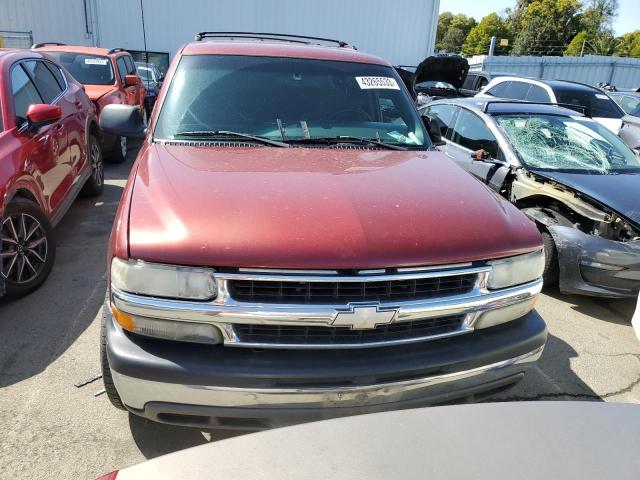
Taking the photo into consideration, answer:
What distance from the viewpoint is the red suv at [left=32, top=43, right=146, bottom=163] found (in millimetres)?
8203

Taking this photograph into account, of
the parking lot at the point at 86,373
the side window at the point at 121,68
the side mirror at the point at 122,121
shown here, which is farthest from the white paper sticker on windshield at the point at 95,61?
the side mirror at the point at 122,121

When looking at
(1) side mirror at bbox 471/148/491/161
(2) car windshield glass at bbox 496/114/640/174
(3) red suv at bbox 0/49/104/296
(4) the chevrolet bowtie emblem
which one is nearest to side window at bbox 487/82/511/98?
(2) car windshield glass at bbox 496/114/640/174

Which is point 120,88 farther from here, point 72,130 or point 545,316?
point 545,316

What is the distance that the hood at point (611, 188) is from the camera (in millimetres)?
4152

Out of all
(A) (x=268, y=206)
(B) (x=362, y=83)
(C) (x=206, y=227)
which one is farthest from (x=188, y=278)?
(B) (x=362, y=83)

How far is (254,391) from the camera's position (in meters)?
1.90

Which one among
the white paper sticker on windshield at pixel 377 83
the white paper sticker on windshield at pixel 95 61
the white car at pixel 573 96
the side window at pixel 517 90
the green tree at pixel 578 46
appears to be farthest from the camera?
the green tree at pixel 578 46

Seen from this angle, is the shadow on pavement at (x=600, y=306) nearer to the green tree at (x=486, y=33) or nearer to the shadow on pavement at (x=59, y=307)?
the shadow on pavement at (x=59, y=307)

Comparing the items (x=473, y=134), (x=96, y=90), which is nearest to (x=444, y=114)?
(x=473, y=134)

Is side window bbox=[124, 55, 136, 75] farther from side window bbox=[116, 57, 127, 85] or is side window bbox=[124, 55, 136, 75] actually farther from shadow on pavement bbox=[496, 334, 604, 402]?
shadow on pavement bbox=[496, 334, 604, 402]

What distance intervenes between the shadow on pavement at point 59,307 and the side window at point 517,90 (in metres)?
8.34

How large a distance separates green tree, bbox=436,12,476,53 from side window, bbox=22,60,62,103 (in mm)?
71117

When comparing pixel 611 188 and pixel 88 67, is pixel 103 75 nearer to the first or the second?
pixel 88 67

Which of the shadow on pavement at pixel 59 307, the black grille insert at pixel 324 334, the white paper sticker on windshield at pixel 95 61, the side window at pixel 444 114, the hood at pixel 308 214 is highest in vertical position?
Answer: the hood at pixel 308 214
